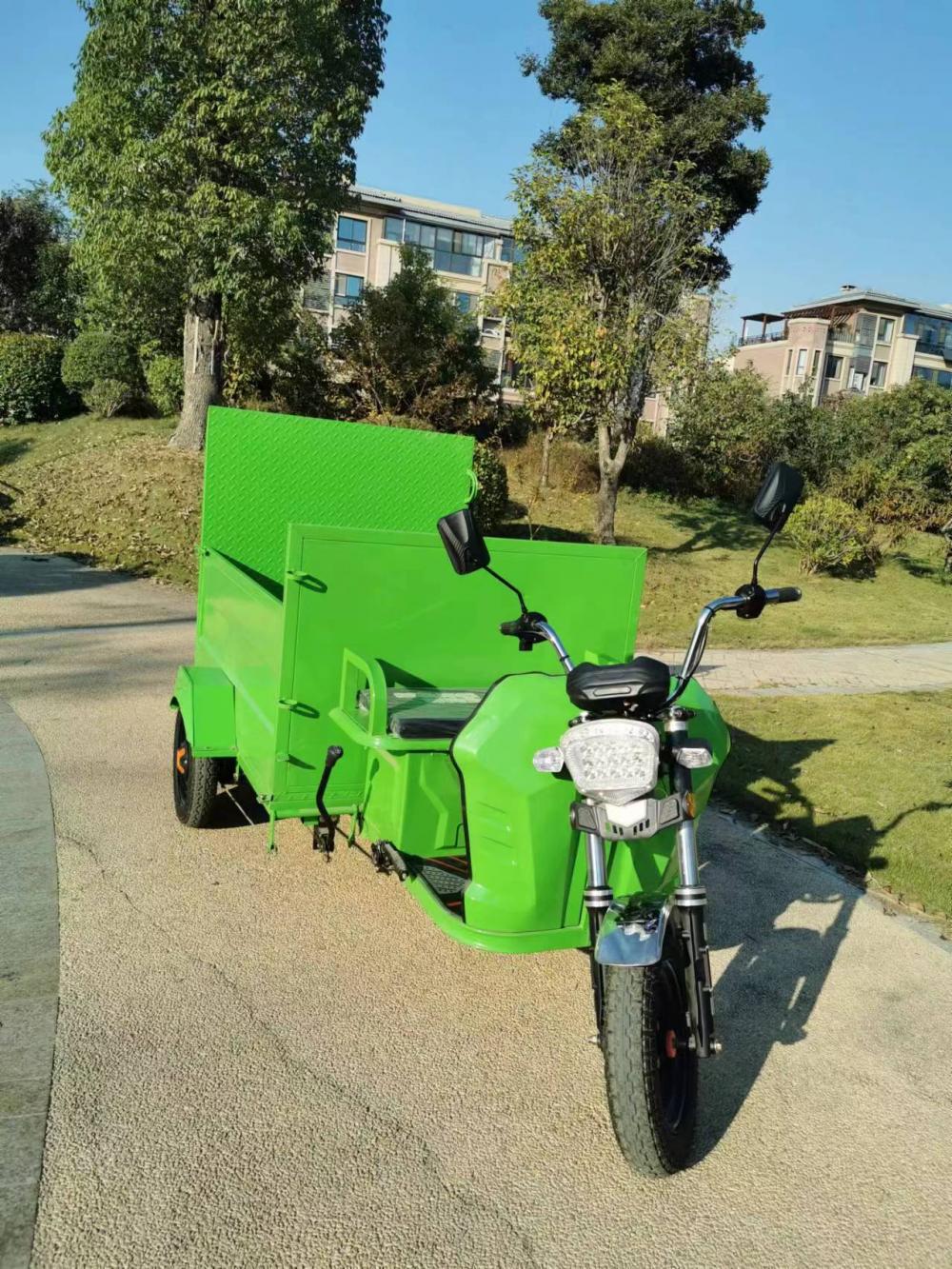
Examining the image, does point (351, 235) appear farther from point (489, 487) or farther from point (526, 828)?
point (526, 828)

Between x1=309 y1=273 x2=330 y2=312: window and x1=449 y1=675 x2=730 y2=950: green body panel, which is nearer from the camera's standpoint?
x1=449 y1=675 x2=730 y2=950: green body panel

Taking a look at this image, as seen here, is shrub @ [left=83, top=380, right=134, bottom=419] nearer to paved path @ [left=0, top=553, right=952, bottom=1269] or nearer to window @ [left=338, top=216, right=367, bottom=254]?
paved path @ [left=0, top=553, right=952, bottom=1269]

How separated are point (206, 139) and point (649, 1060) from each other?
14.4 meters

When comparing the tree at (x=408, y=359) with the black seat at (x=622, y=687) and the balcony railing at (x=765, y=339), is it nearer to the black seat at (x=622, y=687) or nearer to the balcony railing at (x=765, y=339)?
the black seat at (x=622, y=687)

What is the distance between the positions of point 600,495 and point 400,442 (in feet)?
34.3

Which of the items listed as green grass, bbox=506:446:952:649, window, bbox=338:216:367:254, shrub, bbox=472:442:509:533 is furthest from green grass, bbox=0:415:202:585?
window, bbox=338:216:367:254

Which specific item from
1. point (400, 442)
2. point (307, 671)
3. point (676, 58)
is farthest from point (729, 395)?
point (307, 671)

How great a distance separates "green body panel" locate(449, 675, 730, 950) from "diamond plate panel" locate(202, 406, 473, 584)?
2184mm

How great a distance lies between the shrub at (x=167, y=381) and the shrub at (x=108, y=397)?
72cm

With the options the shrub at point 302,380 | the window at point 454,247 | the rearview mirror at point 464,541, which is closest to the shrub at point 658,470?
the shrub at point 302,380

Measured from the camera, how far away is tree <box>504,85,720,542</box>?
1363cm

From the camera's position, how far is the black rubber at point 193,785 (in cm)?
428

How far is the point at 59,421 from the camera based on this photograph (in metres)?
20.2

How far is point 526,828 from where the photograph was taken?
268 cm
